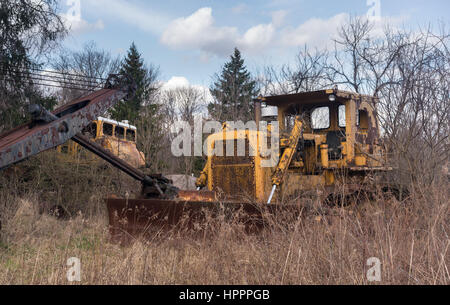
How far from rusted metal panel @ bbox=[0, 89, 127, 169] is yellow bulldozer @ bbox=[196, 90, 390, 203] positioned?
1.86 m

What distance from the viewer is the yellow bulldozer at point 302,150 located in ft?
20.4

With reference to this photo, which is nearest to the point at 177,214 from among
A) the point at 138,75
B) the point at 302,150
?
the point at 302,150

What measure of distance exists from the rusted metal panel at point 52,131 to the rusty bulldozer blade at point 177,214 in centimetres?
119

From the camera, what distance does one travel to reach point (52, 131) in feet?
16.8

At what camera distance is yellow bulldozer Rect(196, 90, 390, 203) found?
621cm

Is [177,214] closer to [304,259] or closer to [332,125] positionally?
[304,259]

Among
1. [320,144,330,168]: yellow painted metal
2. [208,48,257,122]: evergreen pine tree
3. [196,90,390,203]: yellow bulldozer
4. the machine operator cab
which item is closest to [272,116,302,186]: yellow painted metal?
[196,90,390,203]: yellow bulldozer

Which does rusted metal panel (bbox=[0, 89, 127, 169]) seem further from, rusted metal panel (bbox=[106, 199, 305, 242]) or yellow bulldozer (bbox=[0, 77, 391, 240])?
rusted metal panel (bbox=[106, 199, 305, 242])

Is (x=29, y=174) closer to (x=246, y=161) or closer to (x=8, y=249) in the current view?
(x=8, y=249)

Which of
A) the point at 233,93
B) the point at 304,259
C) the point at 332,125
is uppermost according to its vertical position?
the point at 233,93

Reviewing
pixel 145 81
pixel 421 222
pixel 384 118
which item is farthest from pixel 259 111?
pixel 145 81

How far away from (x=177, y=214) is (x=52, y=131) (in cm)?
190

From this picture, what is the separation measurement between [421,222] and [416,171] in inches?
59.1
